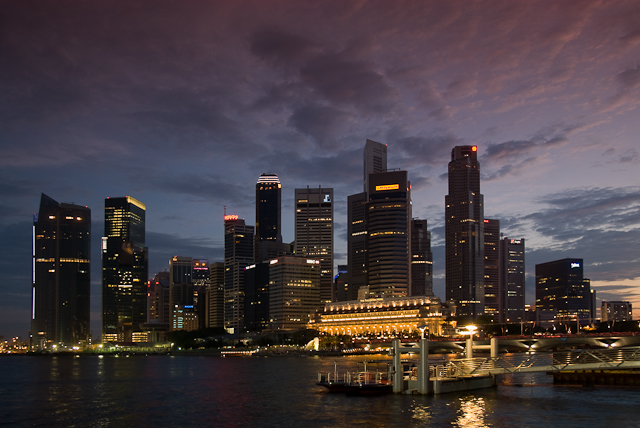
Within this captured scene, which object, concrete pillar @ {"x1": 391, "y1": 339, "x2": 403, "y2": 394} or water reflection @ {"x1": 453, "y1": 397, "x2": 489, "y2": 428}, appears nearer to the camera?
water reflection @ {"x1": 453, "y1": 397, "x2": 489, "y2": 428}

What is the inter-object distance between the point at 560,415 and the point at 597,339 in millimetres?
134288

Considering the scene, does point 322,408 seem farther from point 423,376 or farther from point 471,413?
point 471,413

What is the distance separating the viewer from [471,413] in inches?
2441

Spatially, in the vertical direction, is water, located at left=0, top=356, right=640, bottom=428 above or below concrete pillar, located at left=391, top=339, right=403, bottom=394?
below

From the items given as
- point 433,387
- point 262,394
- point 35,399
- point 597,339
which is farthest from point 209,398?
point 597,339

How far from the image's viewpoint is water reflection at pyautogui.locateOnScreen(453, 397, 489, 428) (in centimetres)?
5626

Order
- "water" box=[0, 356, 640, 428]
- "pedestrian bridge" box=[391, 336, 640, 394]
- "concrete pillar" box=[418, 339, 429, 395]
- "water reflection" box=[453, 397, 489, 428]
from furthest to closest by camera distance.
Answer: "pedestrian bridge" box=[391, 336, 640, 394]
"concrete pillar" box=[418, 339, 429, 395]
"water" box=[0, 356, 640, 428]
"water reflection" box=[453, 397, 489, 428]

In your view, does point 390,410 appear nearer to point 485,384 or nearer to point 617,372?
point 485,384

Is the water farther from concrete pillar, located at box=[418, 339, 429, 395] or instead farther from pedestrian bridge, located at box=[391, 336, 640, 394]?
pedestrian bridge, located at box=[391, 336, 640, 394]

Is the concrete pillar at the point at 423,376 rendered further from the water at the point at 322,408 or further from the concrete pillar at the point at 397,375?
the concrete pillar at the point at 397,375

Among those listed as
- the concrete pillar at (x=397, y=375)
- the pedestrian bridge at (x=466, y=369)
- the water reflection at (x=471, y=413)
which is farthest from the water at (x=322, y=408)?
the concrete pillar at (x=397, y=375)

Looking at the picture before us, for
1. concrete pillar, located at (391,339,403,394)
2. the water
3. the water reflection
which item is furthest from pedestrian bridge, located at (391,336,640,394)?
the water reflection

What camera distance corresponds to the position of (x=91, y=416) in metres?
69.1

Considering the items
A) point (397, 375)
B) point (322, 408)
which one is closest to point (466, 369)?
point (397, 375)
